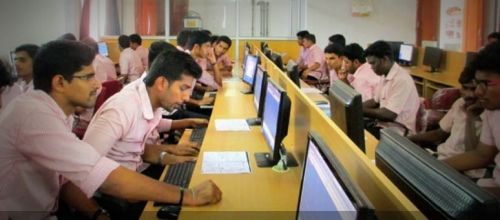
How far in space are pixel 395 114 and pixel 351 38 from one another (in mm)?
6916

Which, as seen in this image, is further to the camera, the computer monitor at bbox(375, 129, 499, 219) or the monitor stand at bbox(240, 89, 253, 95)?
the monitor stand at bbox(240, 89, 253, 95)

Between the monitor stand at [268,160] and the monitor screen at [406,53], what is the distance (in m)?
6.43

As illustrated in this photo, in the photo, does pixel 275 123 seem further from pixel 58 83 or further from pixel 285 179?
pixel 58 83

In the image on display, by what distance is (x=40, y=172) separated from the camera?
5.62 feet

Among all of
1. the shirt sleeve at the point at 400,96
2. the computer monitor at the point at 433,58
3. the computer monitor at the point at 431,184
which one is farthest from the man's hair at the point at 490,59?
the computer monitor at the point at 433,58

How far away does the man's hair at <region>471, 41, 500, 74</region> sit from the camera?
2256 millimetres

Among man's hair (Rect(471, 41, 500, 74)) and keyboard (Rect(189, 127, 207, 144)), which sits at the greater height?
man's hair (Rect(471, 41, 500, 74))

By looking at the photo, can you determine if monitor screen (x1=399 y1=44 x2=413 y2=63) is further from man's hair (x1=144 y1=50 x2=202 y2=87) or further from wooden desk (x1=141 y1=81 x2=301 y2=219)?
man's hair (x1=144 y1=50 x2=202 y2=87)

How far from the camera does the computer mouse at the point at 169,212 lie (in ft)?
5.62

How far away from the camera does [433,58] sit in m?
7.26

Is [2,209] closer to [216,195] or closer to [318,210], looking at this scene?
[216,195]

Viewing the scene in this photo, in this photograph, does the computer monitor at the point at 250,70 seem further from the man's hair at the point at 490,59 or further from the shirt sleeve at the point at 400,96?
the man's hair at the point at 490,59

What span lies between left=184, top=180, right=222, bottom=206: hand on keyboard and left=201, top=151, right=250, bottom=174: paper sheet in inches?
14.5

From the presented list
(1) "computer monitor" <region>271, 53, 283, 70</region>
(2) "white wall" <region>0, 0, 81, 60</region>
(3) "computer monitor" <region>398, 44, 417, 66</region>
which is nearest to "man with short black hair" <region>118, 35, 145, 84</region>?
(2) "white wall" <region>0, 0, 81, 60</region>
